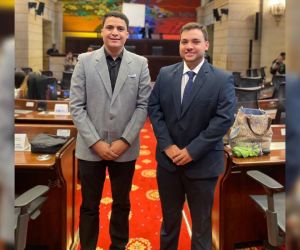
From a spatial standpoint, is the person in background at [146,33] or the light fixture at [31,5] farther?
the person in background at [146,33]

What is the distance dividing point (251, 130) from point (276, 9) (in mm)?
10787

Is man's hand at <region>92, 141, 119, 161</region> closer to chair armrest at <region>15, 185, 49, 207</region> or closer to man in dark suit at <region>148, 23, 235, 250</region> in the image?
man in dark suit at <region>148, 23, 235, 250</region>

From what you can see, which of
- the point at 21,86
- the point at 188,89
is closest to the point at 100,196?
the point at 188,89

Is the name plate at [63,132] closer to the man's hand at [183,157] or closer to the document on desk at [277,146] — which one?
the man's hand at [183,157]

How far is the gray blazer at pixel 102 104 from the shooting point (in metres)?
2.25

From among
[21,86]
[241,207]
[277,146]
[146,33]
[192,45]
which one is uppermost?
[146,33]

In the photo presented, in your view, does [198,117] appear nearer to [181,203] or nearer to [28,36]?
[181,203]

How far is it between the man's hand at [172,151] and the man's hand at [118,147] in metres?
0.28

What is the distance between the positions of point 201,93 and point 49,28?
15352 millimetres

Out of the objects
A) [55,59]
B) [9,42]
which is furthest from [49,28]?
[9,42]

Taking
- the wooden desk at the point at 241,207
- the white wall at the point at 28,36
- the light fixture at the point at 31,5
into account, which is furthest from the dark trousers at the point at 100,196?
the light fixture at the point at 31,5

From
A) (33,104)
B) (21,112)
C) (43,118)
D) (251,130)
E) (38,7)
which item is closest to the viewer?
(251,130)

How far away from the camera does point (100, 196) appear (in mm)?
2414

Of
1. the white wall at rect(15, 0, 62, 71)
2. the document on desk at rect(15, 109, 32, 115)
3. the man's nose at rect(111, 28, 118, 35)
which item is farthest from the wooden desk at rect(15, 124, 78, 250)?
the white wall at rect(15, 0, 62, 71)
